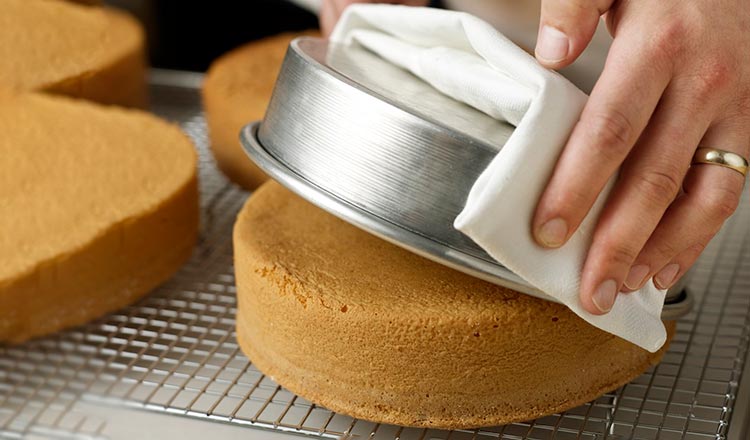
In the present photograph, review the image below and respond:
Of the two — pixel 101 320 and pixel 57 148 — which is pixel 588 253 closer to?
pixel 101 320

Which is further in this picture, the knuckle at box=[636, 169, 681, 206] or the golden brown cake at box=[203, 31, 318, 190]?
the golden brown cake at box=[203, 31, 318, 190]

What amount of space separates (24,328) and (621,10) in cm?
73

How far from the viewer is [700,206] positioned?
0.79m

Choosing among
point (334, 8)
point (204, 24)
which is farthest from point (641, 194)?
point (204, 24)

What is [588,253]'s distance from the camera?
77 cm

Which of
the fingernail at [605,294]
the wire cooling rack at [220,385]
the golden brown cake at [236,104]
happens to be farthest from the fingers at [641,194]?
the golden brown cake at [236,104]

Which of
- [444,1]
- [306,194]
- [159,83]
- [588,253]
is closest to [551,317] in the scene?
→ [588,253]

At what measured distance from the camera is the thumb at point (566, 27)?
2.52 feet

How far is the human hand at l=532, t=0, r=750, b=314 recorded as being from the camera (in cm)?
73

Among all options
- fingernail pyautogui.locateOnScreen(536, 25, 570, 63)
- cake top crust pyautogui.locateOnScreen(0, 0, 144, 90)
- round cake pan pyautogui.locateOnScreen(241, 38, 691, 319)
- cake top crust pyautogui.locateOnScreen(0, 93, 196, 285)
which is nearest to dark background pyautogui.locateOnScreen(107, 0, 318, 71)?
cake top crust pyautogui.locateOnScreen(0, 0, 144, 90)

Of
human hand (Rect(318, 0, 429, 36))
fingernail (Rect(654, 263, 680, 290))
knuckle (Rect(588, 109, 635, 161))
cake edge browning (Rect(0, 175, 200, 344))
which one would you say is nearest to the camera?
knuckle (Rect(588, 109, 635, 161))

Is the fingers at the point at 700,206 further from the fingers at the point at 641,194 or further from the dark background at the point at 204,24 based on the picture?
the dark background at the point at 204,24

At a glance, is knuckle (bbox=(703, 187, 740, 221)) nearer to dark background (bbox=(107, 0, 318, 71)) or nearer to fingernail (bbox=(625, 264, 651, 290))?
fingernail (bbox=(625, 264, 651, 290))

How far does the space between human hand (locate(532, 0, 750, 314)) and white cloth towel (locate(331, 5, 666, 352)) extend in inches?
0.5
